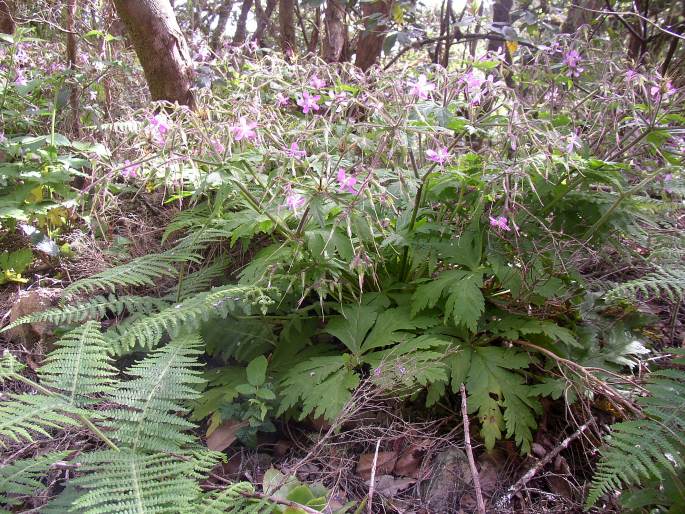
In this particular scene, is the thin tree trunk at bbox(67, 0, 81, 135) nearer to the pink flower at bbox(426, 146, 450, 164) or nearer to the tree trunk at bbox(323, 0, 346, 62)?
the tree trunk at bbox(323, 0, 346, 62)

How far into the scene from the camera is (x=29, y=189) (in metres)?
3.38

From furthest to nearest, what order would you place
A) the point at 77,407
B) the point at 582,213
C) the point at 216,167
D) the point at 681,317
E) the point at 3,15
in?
the point at 3,15, the point at 681,317, the point at 582,213, the point at 216,167, the point at 77,407

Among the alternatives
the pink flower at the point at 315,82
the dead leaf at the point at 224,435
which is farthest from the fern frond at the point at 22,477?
the pink flower at the point at 315,82

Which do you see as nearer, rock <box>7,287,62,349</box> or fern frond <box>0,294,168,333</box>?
fern frond <box>0,294,168,333</box>

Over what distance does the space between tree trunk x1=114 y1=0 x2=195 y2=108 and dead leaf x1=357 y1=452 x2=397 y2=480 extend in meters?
2.77

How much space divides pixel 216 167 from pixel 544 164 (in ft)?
4.36

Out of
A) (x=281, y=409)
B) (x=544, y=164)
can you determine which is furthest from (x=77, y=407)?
(x=544, y=164)

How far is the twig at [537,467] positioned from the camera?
1.87m

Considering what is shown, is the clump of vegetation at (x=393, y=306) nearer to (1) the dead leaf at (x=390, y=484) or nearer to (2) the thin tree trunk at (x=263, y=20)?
(1) the dead leaf at (x=390, y=484)

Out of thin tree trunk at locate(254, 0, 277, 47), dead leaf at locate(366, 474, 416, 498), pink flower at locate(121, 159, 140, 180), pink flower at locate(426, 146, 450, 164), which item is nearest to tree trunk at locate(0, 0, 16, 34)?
thin tree trunk at locate(254, 0, 277, 47)

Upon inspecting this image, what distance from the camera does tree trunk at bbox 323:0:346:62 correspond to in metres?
4.77

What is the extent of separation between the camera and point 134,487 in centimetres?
143

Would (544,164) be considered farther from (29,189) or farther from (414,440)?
(29,189)

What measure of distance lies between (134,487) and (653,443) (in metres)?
1.54
